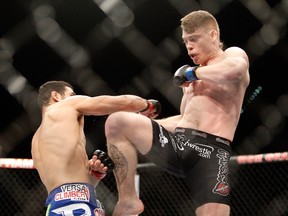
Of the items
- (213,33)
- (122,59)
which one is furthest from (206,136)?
(122,59)

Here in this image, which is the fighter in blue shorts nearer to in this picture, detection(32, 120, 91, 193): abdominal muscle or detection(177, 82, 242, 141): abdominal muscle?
detection(32, 120, 91, 193): abdominal muscle

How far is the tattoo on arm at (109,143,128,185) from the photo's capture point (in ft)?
6.80

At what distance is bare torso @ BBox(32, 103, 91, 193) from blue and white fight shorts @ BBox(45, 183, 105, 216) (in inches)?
1.7

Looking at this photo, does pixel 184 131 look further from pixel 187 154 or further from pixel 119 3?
pixel 119 3

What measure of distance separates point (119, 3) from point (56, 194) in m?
1.73

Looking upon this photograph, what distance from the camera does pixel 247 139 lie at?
559 cm

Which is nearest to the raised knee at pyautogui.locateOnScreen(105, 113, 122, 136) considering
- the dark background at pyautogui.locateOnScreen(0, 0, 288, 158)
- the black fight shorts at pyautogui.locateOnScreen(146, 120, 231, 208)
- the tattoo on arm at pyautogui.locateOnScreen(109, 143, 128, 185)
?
the tattoo on arm at pyautogui.locateOnScreen(109, 143, 128, 185)

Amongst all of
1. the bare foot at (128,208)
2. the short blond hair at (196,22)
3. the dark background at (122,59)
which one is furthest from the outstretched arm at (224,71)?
the dark background at (122,59)

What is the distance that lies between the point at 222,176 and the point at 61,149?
0.76 m

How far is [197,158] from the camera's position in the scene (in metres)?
2.15

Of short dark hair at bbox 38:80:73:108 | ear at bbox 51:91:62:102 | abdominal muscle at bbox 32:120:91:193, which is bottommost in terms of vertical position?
abdominal muscle at bbox 32:120:91:193

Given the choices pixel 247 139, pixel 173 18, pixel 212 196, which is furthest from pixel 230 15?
pixel 212 196

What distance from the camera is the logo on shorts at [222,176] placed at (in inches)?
82.3

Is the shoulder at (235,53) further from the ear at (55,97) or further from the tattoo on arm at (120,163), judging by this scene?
the ear at (55,97)
